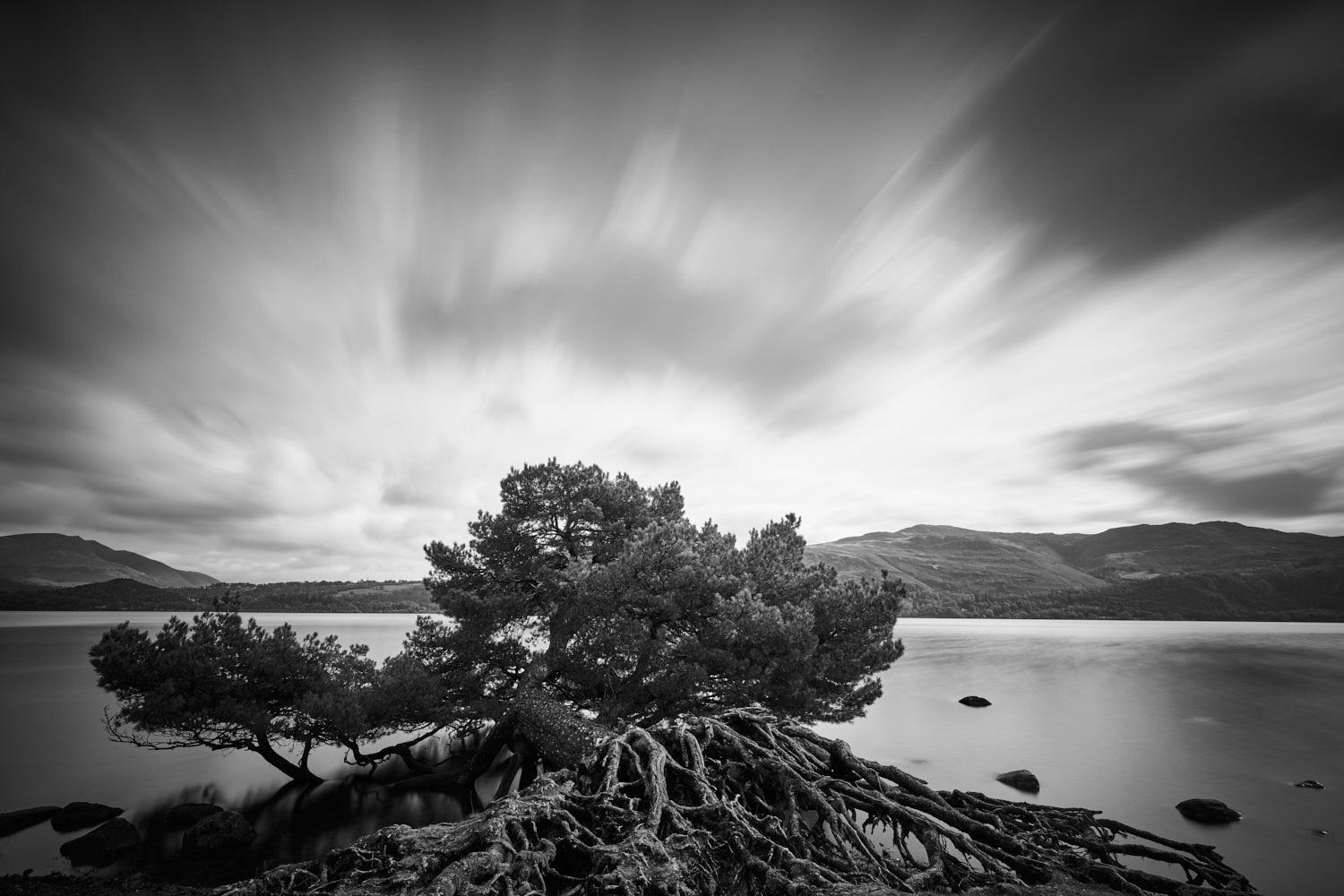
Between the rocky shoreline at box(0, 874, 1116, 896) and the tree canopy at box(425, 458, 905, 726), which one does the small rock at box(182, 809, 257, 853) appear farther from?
the tree canopy at box(425, 458, 905, 726)

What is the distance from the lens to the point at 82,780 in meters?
21.6

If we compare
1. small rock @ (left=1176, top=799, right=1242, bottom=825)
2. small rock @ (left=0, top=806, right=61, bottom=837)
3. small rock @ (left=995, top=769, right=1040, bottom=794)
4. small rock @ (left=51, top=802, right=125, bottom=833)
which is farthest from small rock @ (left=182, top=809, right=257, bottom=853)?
small rock @ (left=1176, top=799, right=1242, bottom=825)

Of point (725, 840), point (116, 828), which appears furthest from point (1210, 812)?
point (116, 828)

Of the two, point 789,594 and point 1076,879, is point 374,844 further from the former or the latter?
point 789,594

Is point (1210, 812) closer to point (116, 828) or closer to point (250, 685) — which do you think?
point (250, 685)

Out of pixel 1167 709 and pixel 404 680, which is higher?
pixel 404 680

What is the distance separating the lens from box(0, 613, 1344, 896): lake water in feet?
53.6

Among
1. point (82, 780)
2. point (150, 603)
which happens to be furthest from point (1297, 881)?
point (150, 603)

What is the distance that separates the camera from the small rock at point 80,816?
15.8m

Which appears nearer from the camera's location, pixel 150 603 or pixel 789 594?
pixel 789 594

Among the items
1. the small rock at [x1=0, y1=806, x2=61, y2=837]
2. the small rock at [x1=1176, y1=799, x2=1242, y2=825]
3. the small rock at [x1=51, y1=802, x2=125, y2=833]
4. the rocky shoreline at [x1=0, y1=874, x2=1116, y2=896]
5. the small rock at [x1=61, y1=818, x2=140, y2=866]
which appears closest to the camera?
the rocky shoreline at [x1=0, y1=874, x2=1116, y2=896]

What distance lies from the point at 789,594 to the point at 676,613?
470 centimetres

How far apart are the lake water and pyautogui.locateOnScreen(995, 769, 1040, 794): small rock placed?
1.06ft

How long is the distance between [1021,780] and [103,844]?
29.7 m
